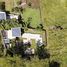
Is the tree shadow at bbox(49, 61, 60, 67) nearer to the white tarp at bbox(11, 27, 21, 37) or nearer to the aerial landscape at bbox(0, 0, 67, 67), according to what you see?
the aerial landscape at bbox(0, 0, 67, 67)

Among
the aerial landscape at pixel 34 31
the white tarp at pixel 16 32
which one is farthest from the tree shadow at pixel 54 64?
the white tarp at pixel 16 32

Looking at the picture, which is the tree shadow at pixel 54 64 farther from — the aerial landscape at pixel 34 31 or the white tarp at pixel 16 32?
the white tarp at pixel 16 32

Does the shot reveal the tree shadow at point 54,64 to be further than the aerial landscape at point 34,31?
No

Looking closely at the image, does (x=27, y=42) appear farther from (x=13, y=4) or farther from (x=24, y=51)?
(x=13, y=4)

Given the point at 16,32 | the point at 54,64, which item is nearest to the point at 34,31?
the point at 16,32

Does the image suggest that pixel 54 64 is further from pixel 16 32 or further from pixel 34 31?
pixel 16 32

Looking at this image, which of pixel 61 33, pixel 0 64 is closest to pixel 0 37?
pixel 0 64

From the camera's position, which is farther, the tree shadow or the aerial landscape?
the aerial landscape

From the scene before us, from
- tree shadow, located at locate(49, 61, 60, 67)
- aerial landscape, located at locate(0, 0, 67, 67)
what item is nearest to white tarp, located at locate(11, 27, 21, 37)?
aerial landscape, located at locate(0, 0, 67, 67)
